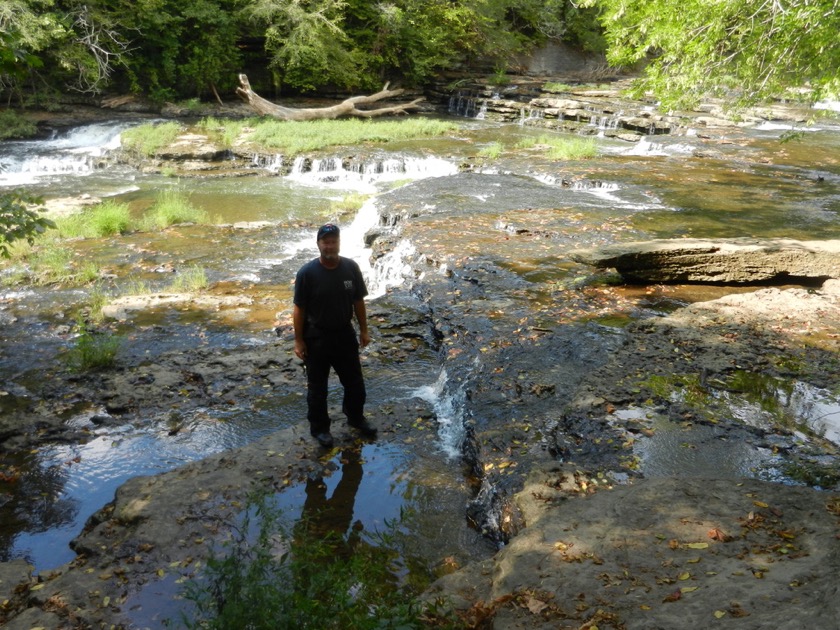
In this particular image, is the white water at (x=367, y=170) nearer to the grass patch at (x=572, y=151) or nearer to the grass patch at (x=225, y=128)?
the grass patch at (x=572, y=151)

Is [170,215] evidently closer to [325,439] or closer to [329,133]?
[329,133]

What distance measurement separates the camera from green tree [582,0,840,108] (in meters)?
8.24

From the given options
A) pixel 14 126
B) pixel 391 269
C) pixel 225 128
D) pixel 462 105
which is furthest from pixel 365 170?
pixel 462 105

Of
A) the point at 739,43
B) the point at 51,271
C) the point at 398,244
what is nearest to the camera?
the point at 739,43

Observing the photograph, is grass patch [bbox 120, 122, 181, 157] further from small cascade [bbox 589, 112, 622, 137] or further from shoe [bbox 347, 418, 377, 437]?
shoe [bbox 347, 418, 377, 437]

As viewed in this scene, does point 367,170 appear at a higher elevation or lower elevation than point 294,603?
lower

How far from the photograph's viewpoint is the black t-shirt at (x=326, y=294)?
5.07m

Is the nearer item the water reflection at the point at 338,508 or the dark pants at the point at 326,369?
the water reflection at the point at 338,508

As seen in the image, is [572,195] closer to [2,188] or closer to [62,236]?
[62,236]

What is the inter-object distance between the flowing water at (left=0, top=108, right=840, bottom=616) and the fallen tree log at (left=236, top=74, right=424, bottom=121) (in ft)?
13.9

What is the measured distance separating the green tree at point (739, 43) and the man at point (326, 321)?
263 inches

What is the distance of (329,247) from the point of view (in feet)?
16.1

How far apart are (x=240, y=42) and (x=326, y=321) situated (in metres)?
27.4

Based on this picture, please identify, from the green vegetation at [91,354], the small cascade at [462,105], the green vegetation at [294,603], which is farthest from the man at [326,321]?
the small cascade at [462,105]
